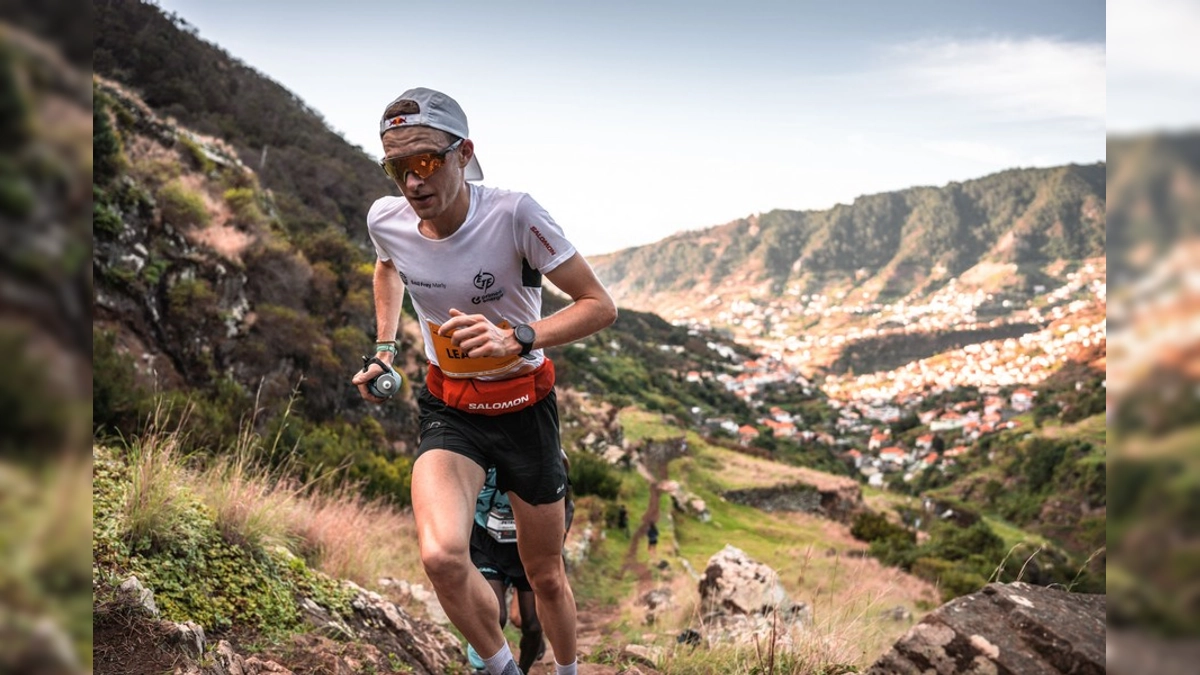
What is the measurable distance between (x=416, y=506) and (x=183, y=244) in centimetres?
1041

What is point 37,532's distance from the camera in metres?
0.53

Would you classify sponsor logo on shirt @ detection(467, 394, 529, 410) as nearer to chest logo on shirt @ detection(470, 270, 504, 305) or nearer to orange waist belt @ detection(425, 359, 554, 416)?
orange waist belt @ detection(425, 359, 554, 416)

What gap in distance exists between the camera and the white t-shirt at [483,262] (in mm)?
3074

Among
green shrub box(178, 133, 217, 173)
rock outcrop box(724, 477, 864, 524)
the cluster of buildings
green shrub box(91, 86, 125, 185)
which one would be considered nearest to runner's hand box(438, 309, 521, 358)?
green shrub box(91, 86, 125, 185)

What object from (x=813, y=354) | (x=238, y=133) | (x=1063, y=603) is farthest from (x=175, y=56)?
(x=813, y=354)

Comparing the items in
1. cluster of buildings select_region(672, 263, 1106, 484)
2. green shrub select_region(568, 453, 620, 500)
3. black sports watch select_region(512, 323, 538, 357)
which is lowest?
cluster of buildings select_region(672, 263, 1106, 484)

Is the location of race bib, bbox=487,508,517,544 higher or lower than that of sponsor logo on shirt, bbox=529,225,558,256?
lower

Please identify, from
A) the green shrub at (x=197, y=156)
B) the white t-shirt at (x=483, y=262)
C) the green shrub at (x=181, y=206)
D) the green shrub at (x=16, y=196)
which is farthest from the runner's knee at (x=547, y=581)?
the green shrub at (x=197, y=156)

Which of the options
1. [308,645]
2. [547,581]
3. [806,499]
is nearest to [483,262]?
[547,581]

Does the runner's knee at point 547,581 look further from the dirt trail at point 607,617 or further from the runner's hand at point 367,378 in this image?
the dirt trail at point 607,617

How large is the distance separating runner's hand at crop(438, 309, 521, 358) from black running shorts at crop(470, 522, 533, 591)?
2.02 meters

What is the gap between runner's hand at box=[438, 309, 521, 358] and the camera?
2.58m

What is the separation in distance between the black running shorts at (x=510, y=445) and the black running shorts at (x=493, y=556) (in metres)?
1.21

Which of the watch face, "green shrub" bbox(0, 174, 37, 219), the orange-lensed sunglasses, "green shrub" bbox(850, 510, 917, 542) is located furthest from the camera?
"green shrub" bbox(850, 510, 917, 542)
